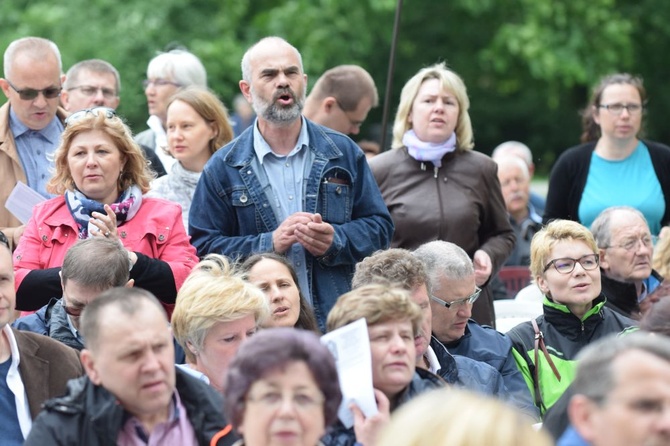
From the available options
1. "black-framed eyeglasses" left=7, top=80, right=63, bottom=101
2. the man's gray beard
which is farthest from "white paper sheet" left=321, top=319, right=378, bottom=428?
"black-framed eyeglasses" left=7, top=80, right=63, bottom=101

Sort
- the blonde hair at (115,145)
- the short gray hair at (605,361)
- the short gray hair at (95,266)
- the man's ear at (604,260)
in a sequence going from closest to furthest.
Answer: the short gray hair at (605,361) < the short gray hair at (95,266) < the blonde hair at (115,145) < the man's ear at (604,260)

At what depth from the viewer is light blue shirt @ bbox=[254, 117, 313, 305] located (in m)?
6.22

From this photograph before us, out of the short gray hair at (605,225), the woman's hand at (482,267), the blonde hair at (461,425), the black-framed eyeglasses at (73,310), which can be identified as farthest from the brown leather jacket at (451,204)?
the blonde hair at (461,425)

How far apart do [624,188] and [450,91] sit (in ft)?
4.66

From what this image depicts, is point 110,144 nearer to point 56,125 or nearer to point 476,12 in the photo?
point 56,125

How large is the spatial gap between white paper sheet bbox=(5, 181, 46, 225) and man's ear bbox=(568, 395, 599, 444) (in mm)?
3485

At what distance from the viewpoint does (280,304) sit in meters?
5.65

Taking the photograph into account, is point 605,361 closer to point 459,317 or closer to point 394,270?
point 394,270

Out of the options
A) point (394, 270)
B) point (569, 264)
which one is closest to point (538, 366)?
point (569, 264)

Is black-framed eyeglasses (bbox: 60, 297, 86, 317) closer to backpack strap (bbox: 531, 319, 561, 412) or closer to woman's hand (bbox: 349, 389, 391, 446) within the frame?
woman's hand (bbox: 349, 389, 391, 446)

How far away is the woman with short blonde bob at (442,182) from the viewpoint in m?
7.06

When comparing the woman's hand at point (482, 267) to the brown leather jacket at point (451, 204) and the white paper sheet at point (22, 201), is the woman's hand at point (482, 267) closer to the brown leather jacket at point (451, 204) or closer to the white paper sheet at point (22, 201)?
the brown leather jacket at point (451, 204)

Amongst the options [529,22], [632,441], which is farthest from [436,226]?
[529,22]

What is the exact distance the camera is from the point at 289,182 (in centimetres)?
626
